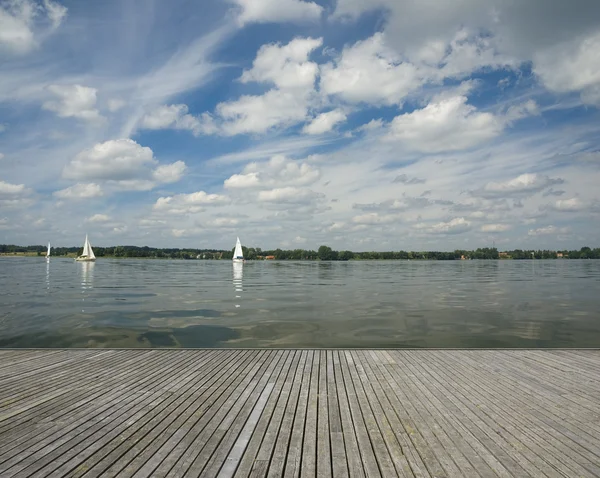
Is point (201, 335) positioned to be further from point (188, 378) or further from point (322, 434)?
point (322, 434)

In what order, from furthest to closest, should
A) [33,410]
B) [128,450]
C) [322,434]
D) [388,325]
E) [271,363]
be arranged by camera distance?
[388,325] → [271,363] → [33,410] → [322,434] → [128,450]

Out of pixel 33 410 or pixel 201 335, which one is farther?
pixel 201 335

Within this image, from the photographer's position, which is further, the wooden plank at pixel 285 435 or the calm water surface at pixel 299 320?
the calm water surface at pixel 299 320

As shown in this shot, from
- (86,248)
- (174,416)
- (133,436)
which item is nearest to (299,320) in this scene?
(174,416)

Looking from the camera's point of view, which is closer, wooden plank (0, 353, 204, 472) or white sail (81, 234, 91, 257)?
wooden plank (0, 353, 204, 472)

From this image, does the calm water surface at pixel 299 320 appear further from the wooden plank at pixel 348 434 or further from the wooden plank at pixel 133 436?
the wooden plank at pixel 133 436

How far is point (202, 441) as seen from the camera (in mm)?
5965

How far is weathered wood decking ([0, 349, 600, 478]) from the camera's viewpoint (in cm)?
532

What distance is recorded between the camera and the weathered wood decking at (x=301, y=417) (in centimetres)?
532

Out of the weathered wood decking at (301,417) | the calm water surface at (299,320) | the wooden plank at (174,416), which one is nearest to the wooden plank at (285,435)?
the weathered wood decking at (301,417)

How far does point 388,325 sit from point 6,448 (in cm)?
1721

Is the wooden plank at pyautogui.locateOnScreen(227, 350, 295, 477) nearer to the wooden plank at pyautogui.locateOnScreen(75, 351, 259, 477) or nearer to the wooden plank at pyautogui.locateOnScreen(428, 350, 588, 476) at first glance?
the wooden plank at pyautogui.locateOnScreen(75, 351, 259, 477)

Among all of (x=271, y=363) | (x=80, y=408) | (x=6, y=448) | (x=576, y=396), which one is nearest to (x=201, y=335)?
(x=271, y=363)

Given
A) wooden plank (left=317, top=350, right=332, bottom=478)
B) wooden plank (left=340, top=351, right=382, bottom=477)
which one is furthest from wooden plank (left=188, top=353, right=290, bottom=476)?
wooden plank (left=340, top=351, right=382, bottom=477)
